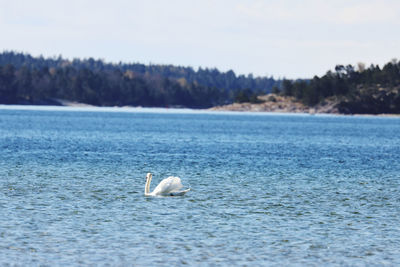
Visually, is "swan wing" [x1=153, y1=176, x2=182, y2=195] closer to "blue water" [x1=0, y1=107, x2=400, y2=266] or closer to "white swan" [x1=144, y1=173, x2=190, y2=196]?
"white swan" [x1=144, y1=173, x2=190, y2=196]

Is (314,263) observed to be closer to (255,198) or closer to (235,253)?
(235,253)

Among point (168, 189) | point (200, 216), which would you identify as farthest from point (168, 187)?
point (200, 216)

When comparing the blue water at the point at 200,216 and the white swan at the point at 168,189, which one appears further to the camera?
the white swan at the point at 168,189

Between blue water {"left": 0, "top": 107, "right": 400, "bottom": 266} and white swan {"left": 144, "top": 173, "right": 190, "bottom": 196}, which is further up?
white swan {"left": 144, "top": 173, "right": 190, "bottom": 196}

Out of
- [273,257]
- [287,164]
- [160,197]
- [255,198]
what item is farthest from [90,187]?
[287,164]

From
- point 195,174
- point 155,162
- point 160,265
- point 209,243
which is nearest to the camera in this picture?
point 160,265

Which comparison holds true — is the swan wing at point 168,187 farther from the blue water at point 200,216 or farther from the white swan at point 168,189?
the blue water at point 200,216

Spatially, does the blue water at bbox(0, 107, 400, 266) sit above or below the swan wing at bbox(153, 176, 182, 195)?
below

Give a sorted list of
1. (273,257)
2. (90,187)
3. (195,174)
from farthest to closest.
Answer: (195,174), (90,187), (273,257)

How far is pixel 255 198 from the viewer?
38.6 m

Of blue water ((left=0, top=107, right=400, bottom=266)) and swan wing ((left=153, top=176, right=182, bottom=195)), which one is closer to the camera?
blue water ((left=0, top=107, right=400, bottom=266))

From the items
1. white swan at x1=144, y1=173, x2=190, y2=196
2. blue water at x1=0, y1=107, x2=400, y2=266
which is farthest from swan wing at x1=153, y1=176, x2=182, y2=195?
blue water at x1=0, y1=107, x2=400, y2=266

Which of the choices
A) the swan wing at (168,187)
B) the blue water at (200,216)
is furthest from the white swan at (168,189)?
the blue water at (200,216)

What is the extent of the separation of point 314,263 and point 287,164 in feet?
134
